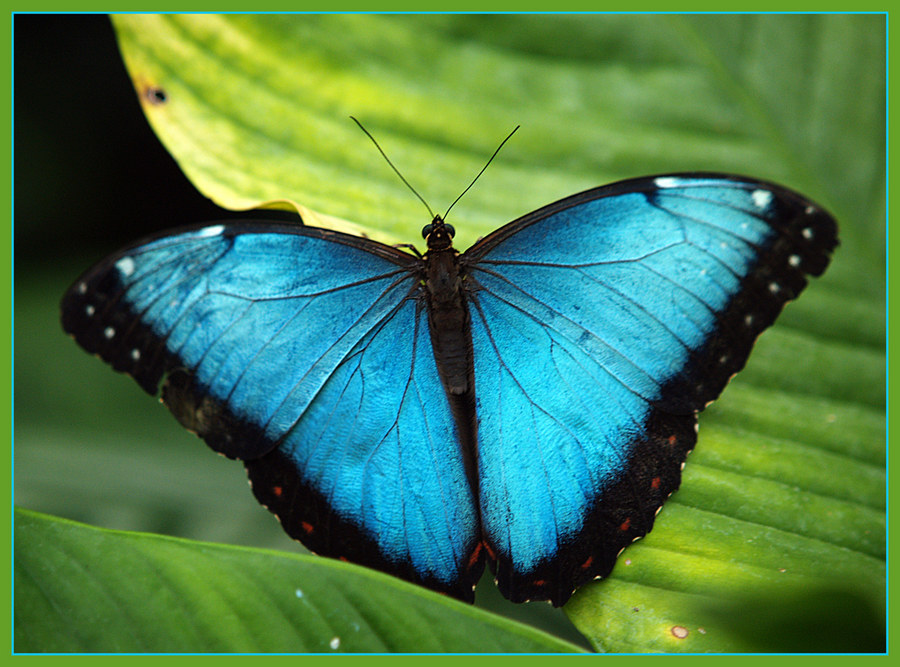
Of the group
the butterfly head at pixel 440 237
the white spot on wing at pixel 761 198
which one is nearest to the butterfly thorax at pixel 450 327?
the butterfly head at pixel 440 237

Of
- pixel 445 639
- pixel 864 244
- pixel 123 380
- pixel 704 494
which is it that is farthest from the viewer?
pixel 123 380

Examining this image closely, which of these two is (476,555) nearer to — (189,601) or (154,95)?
(189,601)

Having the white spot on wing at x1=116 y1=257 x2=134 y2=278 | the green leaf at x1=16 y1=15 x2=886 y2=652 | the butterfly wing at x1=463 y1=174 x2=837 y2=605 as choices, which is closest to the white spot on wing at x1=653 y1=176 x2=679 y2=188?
the butterfly wing at x1=463 y1=174 x2=837 y2=605

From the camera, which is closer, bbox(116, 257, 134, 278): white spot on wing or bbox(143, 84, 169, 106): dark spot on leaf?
bbox(116, 257, 134, 278): white spot on wing

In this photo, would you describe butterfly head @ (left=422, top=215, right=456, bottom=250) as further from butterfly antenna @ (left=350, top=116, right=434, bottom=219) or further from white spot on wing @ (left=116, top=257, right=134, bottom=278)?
white spot on wing @ (left=116, top=257, right=134, bottom=278)

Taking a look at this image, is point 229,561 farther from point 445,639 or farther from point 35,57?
point 35,57

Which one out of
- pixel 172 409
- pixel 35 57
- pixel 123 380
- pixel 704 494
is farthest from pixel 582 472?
pixel 35 57

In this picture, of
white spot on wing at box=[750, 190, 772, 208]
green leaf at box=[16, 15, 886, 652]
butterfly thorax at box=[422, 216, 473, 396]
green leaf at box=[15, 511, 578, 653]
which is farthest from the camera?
green leaf at box=[16, 15, 886, 652]

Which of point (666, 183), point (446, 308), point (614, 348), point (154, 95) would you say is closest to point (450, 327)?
point (446, 308)
